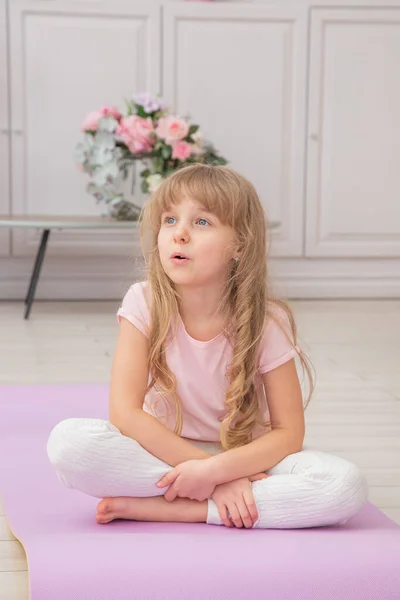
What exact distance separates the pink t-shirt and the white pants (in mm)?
130

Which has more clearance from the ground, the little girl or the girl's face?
the girl's face

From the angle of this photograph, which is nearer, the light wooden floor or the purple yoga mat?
the purple yoga mat

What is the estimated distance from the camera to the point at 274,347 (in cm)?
139

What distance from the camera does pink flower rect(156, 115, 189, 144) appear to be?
3.41m

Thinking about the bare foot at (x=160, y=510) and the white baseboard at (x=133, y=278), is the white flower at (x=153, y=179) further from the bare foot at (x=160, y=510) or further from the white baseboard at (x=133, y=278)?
the bare foot at (x=160, y=510)

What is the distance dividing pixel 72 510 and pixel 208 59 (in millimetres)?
2854

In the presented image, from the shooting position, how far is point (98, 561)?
1122 millimetres

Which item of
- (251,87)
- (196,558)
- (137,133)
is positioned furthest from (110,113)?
(196,558)

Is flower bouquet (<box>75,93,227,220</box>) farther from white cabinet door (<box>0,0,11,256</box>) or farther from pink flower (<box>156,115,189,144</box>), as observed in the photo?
white cabinet door (<box>0,0,11,256</box>)

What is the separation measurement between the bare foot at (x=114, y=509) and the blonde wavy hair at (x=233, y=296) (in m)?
0.14

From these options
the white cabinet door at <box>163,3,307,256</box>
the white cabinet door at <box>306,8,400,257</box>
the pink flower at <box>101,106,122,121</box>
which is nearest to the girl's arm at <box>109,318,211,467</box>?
the pink flower at <box>101,106,122,121</box>

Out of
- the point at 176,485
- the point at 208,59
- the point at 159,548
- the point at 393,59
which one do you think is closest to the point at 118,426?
the point at 176,485

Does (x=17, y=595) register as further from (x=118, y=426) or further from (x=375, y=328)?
(x=375, y=328)

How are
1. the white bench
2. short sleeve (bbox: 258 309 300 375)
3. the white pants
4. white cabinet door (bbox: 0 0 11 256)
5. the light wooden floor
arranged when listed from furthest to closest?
white cabinet door (bbox: 0 0 11 256) < the white bench < the light wooden floor < short sleeve (bbox: 258 309 300 375) < the white pants
